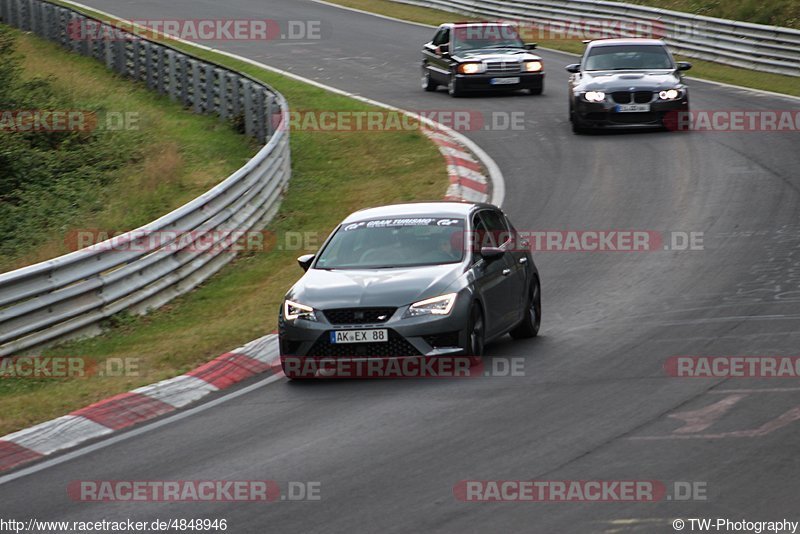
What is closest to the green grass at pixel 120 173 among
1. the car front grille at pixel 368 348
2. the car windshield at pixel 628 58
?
the car windshield at pixel 628 58

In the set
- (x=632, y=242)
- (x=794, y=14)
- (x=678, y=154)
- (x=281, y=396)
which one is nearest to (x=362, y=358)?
(x=281, y=396)

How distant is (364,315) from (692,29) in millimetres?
28108

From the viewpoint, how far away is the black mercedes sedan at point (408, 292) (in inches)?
461

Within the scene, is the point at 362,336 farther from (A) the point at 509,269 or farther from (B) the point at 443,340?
(A) the point at 509,269

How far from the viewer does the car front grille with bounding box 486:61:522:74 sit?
101ft

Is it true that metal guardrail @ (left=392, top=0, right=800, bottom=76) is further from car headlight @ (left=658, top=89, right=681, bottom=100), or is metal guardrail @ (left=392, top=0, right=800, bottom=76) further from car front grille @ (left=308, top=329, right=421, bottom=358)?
car front grille @ (left=308, top=329, right=421, bottom=358)

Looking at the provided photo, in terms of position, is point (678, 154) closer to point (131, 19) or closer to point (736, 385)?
point (736, 385)

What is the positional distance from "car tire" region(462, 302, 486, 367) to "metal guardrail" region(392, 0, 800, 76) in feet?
77.2

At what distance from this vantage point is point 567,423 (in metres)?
9.82

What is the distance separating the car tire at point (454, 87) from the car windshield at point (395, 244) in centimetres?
1831

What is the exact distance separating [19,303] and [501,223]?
5122 mm

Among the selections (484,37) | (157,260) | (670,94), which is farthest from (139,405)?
(484,37)

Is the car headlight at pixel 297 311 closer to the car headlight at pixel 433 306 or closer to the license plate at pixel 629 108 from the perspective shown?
the car headlight at pixel 433 306

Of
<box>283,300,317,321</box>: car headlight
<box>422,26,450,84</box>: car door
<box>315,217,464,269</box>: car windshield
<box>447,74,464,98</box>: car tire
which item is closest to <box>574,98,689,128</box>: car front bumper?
<box>447,74,464,98</box>: car tire
